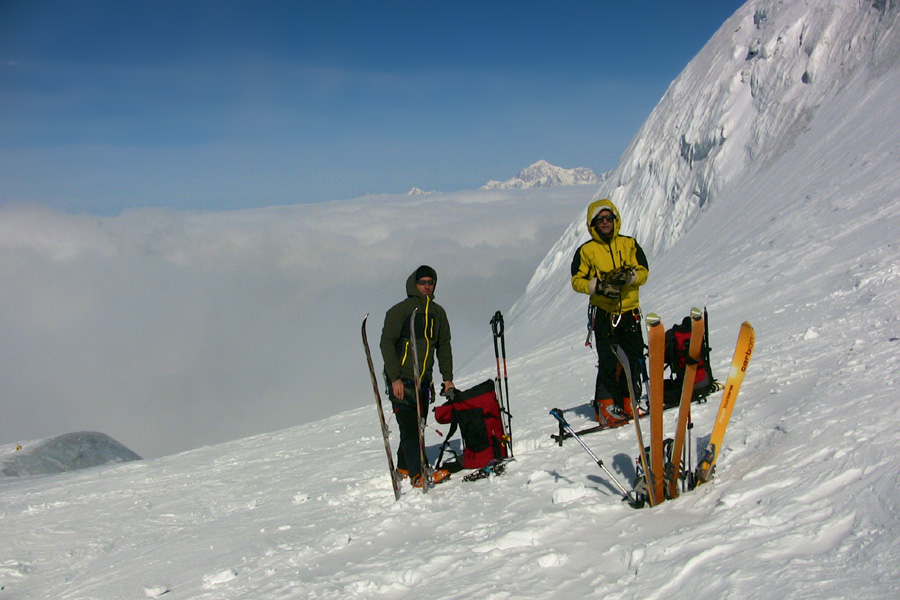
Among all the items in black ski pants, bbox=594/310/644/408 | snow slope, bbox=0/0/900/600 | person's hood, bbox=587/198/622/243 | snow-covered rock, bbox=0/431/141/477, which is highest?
person's hood, bbox=587/198/622/243

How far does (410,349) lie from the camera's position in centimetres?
613

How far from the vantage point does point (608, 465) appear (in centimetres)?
541

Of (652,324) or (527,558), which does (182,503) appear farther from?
(652,324)

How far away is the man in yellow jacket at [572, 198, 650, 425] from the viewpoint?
6.01m

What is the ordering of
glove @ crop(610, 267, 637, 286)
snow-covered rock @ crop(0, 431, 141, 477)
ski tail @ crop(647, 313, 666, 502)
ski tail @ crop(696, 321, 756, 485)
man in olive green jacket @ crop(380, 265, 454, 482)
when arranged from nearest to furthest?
ski tail @ crop(647, 313, 666, 502), ski tail @ crop(696, 321, 756, 485), glove @ crop(610, 267, 637, 286), man in olive green jacket @ crop(380, 265, 454, 482), snow-covered rock @ crop(0, 431, 141, 477)

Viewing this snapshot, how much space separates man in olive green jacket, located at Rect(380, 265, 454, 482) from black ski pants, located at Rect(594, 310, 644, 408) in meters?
1.56

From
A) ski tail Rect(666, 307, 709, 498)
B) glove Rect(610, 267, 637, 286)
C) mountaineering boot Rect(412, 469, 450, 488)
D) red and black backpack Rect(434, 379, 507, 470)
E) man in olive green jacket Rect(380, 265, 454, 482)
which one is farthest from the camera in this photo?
red and black backpack Rect(434, 379, 507, 470)

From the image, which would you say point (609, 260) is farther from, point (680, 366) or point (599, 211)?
point (680, 366)

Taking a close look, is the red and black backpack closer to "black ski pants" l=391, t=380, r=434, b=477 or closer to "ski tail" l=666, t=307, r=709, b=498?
"black ski pants" l=391, t=380, r=434, b=477

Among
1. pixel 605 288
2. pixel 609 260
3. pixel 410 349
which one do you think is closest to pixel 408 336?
pixel 410 349

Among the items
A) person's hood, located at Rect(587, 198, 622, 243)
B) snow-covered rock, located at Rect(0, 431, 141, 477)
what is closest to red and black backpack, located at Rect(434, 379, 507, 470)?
person's hood, located at Rect(587, 198, 622, 243)

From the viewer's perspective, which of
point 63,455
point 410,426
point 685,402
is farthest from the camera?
point 63,455

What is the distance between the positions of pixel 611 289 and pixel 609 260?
0.33 m

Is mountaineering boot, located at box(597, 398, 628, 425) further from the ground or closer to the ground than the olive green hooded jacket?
closer to the ground
